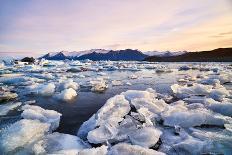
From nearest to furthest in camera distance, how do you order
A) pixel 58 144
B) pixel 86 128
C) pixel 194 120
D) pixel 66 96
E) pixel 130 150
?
pixel 130 150
pixel 58 144
pixel 86 128
pixel 194 120
pixel 66 96

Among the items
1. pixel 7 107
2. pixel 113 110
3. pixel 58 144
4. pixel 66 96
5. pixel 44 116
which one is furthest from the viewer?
pixel 66 96

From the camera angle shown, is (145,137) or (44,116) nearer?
(145,137)

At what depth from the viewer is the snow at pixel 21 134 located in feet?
10.4

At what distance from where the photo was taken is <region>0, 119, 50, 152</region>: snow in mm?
3172

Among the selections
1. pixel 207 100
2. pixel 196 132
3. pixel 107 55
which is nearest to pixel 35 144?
pixel 196 132

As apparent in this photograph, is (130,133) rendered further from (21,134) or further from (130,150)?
(21,134)

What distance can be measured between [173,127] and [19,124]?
7.61 ft

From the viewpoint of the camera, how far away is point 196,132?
141 inches

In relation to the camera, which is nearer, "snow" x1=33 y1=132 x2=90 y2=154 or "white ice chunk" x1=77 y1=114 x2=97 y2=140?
"snow" x1=33 y1=132 x2=90 y2=154

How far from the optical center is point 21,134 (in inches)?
134

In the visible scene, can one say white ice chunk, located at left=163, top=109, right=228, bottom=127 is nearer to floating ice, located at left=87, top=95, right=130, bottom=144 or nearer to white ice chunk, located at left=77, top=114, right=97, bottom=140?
floating ice, located at left=87, top=95, right=130, bottom=144

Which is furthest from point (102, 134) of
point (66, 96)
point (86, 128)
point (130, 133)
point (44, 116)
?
point (66, 96)

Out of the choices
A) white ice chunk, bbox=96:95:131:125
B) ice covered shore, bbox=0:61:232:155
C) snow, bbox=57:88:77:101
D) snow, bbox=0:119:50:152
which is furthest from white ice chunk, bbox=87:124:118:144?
snow, bbox=57:88:77:101

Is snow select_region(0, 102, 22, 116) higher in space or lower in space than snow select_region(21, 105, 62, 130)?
lower
